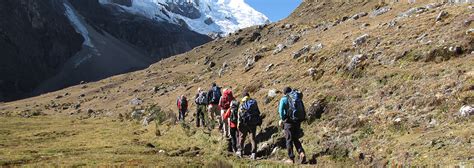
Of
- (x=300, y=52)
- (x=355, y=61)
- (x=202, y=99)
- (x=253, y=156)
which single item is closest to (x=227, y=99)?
(x=253, y=156)

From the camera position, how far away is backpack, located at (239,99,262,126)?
2025 cm

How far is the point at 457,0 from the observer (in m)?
29.8

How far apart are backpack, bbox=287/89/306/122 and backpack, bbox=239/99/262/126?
279cm

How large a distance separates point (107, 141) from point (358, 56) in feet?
53.2

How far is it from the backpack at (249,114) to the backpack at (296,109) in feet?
9.17

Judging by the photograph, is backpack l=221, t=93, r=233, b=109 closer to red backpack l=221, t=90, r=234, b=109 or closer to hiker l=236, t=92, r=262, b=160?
red backpack l=221, t=90, r=234, b=109

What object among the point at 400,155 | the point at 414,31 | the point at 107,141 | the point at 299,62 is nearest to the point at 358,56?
the point at 414,31

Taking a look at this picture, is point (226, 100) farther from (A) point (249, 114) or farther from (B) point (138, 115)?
(B) point (138, 115)

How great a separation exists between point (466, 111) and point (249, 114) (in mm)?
8652

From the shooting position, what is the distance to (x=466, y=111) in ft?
50.9

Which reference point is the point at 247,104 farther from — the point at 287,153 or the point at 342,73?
the point at 342,73

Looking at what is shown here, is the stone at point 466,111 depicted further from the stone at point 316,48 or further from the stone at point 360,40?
the stone at point 316,48

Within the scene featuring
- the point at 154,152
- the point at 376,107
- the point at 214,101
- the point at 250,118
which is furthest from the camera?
the point at 214,101

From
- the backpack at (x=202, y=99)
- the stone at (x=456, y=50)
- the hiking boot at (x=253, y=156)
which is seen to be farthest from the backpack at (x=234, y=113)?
the stone at (x=456, y=50)
